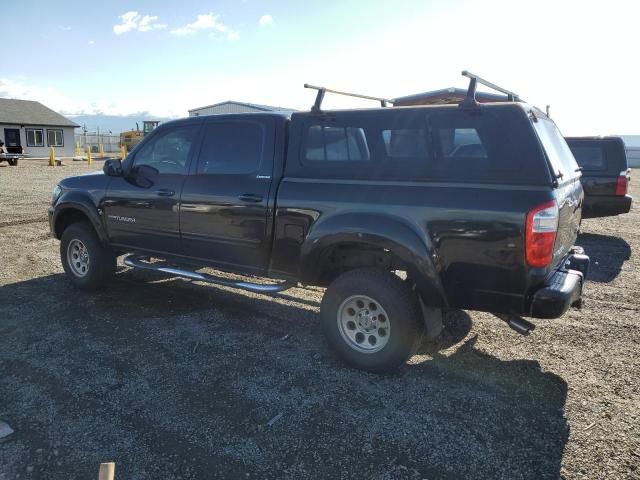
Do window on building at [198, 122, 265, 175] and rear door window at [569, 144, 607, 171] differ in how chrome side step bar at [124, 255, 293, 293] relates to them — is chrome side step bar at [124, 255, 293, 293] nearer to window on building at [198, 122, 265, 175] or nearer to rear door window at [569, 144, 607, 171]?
window on building at [198, 122, 265, 175]

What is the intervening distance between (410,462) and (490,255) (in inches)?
55.0

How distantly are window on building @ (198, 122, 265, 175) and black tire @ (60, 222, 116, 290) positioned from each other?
1796 millimetres

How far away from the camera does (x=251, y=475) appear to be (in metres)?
2.62

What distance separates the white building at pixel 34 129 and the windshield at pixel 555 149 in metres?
37.3

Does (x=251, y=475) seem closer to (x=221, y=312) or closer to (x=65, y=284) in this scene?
(x=221, y=312)

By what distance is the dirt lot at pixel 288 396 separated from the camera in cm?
275

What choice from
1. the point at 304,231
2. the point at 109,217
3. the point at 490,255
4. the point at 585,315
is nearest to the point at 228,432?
the point at 304,231

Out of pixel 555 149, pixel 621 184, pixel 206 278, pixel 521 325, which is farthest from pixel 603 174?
pixel 206 278

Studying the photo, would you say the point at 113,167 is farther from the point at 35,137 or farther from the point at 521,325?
the point at 35,137

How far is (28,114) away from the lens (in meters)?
37.5

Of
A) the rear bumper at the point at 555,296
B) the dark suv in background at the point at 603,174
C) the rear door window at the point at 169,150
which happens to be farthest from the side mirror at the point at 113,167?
the dark suv in background at the point at 603,174

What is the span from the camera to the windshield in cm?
330

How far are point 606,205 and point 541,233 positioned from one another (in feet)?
23.0

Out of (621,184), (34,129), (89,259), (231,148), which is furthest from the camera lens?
(34,129)
